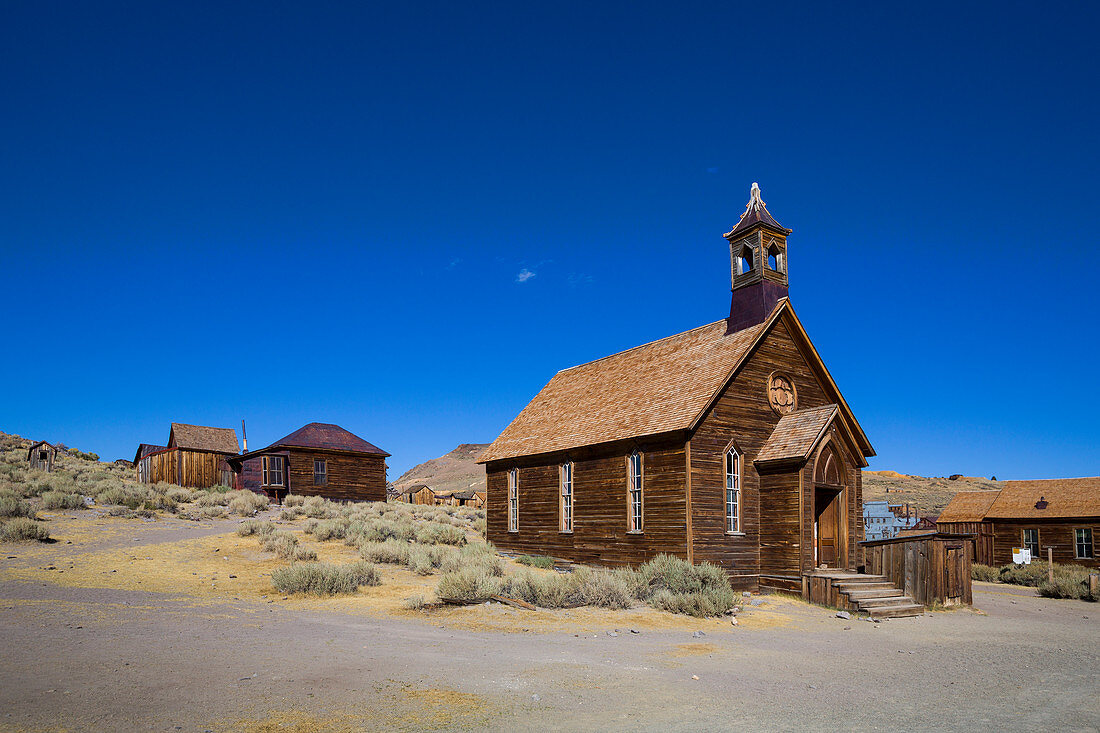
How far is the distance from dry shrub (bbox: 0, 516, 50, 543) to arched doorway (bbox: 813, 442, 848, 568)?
1916 centimetres

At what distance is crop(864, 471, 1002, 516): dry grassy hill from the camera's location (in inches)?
2842

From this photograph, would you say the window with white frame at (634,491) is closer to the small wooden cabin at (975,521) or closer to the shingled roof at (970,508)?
the small wooden cabin at (975,521)

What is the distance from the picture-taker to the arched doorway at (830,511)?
18203 millimetres

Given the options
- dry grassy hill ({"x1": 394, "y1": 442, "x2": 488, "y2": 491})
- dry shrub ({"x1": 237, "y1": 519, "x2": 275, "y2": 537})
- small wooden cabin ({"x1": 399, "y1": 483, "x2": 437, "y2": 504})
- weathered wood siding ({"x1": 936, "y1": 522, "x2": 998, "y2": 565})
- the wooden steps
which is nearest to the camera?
the wooden steps

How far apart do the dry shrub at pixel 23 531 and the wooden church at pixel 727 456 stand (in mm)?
13062

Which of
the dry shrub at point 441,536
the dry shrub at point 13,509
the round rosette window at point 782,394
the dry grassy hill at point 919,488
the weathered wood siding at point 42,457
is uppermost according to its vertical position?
the round rosette window at point 782,394

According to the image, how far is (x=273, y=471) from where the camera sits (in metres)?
38.2

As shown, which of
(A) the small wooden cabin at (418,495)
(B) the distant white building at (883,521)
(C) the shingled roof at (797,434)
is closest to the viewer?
(C) the shingled roof at (797,434)

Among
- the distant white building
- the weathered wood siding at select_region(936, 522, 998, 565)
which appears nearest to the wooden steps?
the weathered wood siding at select_region(936, 522, 998, 565)

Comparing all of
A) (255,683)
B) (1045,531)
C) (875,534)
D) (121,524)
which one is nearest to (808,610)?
(255,683)

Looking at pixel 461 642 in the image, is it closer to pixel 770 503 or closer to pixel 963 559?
pixel 770 503

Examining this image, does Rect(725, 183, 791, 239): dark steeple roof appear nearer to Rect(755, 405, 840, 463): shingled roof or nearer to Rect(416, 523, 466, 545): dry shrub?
Rect(755, 405, 840, 463): shingled roof

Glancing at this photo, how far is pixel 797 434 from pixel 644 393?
467 centimetres

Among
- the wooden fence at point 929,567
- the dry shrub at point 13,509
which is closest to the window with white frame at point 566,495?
the wooden fence at point 929,567
